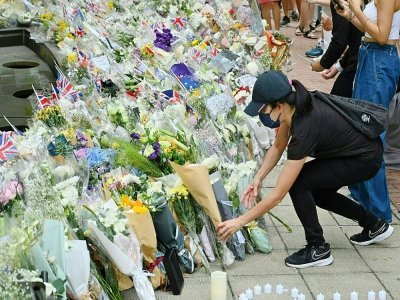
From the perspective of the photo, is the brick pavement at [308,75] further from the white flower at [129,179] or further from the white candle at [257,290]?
the white flower at [129,179]

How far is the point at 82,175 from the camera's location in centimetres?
473

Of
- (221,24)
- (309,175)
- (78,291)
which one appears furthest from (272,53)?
(78,291)

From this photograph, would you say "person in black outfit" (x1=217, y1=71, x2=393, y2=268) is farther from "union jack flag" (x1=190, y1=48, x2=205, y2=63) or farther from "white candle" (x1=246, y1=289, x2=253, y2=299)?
"union jack flag" (x1=190, y1=48, x2=205, y2=63)

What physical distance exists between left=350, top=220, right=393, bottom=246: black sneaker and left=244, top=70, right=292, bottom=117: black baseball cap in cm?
131

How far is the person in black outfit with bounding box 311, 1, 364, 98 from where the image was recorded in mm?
5992

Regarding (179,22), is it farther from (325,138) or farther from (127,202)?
(127,202)

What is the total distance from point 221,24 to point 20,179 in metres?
5.03

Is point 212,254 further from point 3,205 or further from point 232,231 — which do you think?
point 3,205

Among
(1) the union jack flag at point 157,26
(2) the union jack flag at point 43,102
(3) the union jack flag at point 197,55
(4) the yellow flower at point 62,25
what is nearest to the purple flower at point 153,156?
(2) the union jack flag at point 43,102

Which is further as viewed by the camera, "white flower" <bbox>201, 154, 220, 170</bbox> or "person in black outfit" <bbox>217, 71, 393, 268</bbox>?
"white flower" <bbox>201, 154, 220, 170</bbox>

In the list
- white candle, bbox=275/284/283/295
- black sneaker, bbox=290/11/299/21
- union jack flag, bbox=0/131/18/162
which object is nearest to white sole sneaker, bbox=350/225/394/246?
white candle, bbox=275/284/283/295

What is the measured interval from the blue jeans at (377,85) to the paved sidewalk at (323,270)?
0.22m

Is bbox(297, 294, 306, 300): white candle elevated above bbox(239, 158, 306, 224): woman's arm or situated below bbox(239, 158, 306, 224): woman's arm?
below

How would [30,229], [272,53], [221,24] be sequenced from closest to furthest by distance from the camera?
[30,229]
[272,53]
[221,24]
